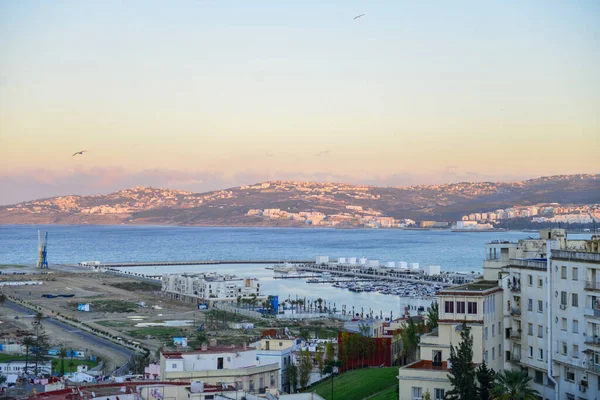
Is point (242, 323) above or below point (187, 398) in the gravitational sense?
below

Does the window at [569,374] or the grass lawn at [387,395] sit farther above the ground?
the window at [569,374]

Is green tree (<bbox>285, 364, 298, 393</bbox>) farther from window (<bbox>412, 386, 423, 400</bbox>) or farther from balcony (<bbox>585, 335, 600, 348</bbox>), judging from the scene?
balcony (<bbox>585, 335, 600, 348</bbox>)

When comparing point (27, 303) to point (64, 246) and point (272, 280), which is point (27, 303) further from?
point (64, 246)

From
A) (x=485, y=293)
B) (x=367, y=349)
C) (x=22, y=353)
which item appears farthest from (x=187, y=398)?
(x=22, y=353)

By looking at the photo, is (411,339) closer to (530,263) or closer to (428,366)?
(530,263)

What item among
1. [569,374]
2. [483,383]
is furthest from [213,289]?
[483,383]

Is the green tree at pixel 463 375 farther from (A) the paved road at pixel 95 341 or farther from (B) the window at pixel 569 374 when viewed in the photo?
(A) the paved road at pixel 95 341

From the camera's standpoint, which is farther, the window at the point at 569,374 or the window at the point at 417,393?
the window at the point at 417,393

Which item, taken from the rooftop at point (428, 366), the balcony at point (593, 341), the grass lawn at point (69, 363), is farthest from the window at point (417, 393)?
the grass lawn at point (69, 363)
